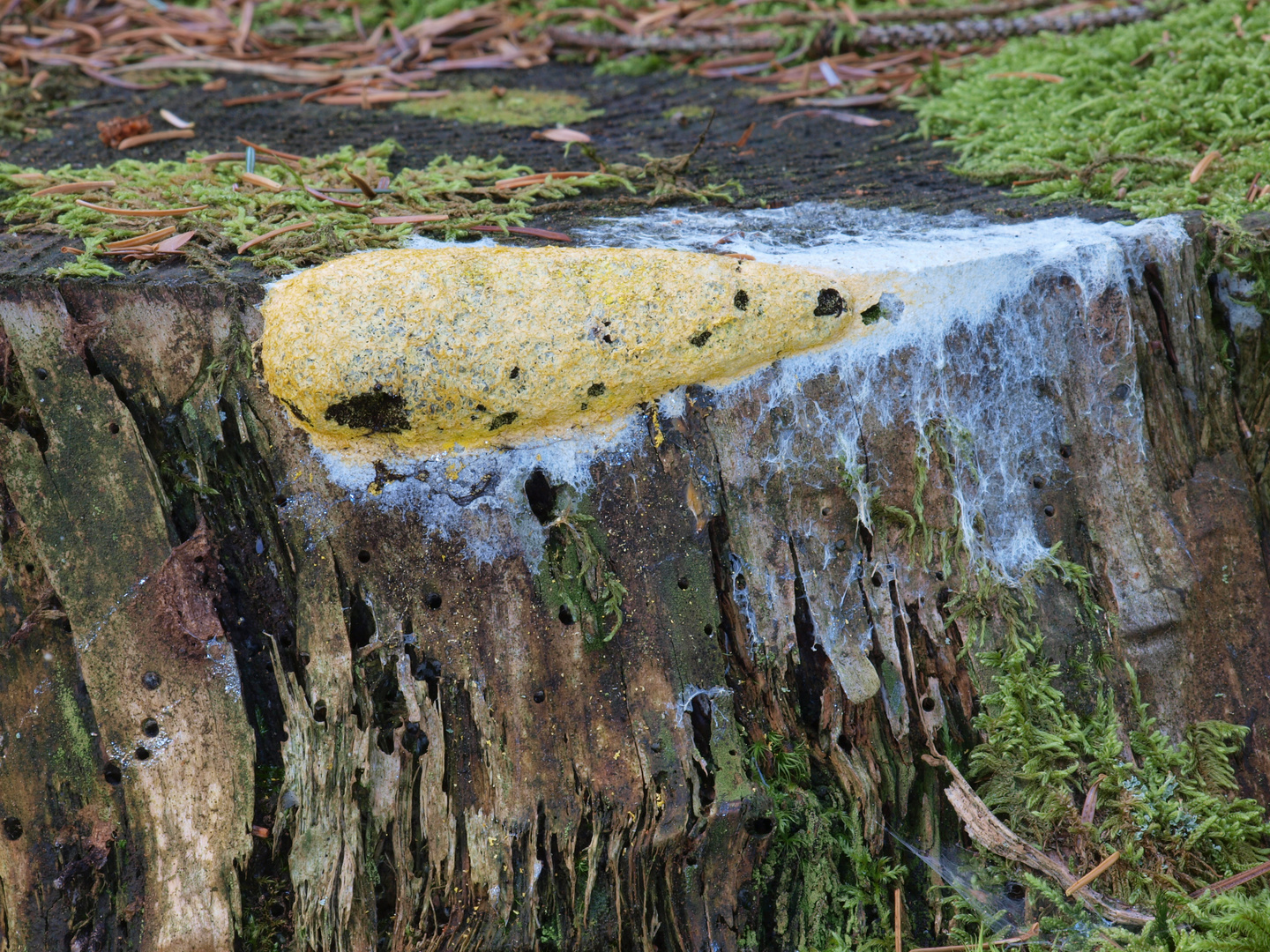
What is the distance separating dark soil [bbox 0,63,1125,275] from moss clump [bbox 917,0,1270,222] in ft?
0.50

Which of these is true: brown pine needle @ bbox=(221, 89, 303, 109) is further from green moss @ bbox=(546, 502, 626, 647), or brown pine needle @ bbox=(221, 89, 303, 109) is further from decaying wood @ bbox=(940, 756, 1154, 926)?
decaying wood @ bbox=(940, 756, 1154, 926)

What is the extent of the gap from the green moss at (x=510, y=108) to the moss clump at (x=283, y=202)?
562mm

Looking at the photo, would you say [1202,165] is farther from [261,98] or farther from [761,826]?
[261,98]

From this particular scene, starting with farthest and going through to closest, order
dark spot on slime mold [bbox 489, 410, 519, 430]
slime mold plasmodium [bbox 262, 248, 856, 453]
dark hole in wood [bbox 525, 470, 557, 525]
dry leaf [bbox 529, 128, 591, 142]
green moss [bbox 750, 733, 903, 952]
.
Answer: dry leaf [bbox 529, 128, 591, 142]
green moss [bbox 750, 733, 903, 952]
dark hole in wood [bbox 525, 470, 557, 525]
dark spot on slime mold [bbox 489, 410, 519, 430]
slime mold plasmodium [bbox 262, 248, 856, 453]

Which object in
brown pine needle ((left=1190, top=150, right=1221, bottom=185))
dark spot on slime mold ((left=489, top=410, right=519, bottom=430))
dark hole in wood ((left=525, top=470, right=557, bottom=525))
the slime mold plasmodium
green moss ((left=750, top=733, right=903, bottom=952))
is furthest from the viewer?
brown pine needle ((left=1190, top=150, right=1221, bottom=185))

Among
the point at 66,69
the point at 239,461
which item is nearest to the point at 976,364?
the point at 239,461

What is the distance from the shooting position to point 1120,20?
371 cm

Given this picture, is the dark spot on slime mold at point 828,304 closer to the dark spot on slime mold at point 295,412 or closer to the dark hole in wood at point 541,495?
the dark hole in wood at point 541,495

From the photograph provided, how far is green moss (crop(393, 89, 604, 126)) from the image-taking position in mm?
3350

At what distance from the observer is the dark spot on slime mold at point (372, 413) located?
1957 mm

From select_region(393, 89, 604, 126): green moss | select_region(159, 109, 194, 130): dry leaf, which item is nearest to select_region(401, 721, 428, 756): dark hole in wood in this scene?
select_region(393, 89, 604, 126): green moss

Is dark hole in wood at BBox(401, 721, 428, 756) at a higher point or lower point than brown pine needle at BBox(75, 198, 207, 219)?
lower

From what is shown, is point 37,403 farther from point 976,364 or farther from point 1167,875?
point 1167,875

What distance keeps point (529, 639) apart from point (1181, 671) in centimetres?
171
